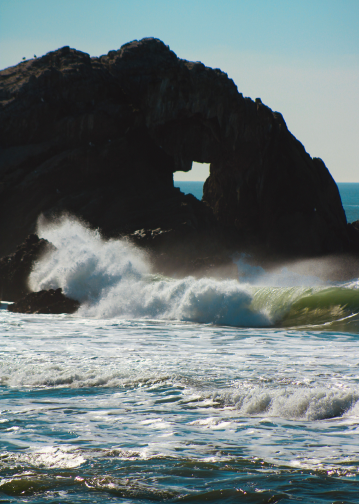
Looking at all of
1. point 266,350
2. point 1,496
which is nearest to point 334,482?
point 1,496

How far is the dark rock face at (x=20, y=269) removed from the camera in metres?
21.9

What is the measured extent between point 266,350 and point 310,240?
2363 centimetres

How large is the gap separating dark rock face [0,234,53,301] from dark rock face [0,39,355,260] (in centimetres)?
411

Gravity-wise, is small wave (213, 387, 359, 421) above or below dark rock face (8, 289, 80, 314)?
below

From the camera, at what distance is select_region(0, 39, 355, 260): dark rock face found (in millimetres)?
27312

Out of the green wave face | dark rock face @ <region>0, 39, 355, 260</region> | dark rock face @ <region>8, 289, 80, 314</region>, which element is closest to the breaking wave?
the green wave face

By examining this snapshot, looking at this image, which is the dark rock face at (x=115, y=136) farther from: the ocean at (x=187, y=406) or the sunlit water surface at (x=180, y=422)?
the sunlit water surface at (x=180, y=422)

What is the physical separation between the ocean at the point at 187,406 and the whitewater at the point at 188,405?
20 millimetres

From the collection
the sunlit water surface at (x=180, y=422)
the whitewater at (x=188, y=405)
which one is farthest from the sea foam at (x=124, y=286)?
the sunlit water surface at (x=180, y=422)

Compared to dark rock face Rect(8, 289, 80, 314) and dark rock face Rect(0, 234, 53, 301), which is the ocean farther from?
dark rock face Rect(0, 234, 53, 301)

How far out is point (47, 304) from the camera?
62.1 feet

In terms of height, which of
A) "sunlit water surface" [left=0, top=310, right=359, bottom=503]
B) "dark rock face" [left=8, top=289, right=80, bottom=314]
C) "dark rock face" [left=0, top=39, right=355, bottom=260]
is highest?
"dark rock face" [left=0, top=39, right=355, bottom=260]

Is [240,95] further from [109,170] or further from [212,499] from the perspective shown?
[212,499]

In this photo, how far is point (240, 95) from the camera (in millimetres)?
30922
